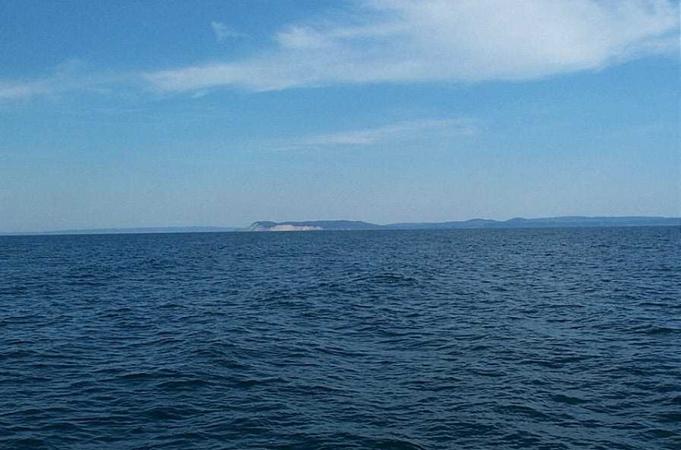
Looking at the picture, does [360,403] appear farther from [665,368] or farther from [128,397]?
[665,368]

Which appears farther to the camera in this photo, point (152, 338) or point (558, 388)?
point (152, 338)

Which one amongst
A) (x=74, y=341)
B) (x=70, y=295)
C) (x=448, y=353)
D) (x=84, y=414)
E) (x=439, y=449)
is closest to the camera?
(x=439, y=449)

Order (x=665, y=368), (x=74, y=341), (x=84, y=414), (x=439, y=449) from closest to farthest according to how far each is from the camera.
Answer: (x=439, y=449) < (x=84, y=414) < (x=665, y=368) < (x=74, y=341)

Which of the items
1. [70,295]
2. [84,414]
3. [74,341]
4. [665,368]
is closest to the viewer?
[84,414]

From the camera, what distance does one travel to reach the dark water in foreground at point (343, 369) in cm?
1595

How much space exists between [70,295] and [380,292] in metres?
25.8

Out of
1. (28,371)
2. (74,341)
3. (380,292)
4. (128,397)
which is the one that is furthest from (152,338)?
(380,292)

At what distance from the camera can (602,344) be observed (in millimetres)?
26281

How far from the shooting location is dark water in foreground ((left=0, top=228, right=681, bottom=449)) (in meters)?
16.0

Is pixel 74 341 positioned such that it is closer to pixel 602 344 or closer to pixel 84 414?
pixel 84 414

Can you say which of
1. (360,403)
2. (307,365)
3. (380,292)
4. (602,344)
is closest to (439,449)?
(360,403)

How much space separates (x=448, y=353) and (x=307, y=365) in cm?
664

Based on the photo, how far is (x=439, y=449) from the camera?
14.7 meters

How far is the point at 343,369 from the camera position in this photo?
22.7 metres
